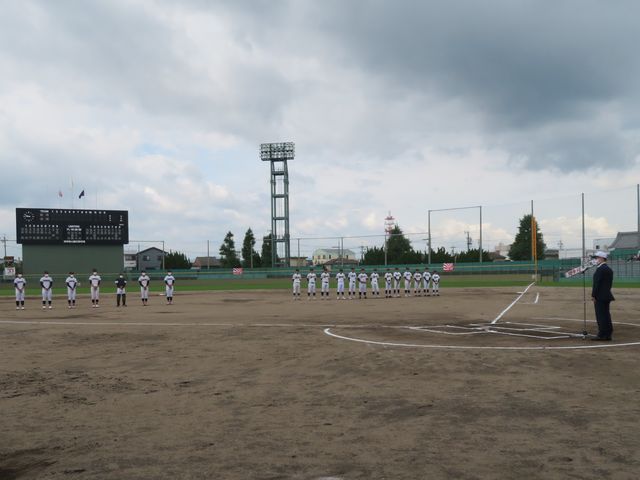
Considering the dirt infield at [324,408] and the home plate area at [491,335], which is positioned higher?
the dirt infield at [324,408]

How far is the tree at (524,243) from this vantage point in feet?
264

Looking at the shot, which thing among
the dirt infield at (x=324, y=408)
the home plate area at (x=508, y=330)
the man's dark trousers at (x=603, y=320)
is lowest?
the home plate area at (x=508, y=330)

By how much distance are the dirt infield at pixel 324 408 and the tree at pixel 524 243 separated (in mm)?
72031

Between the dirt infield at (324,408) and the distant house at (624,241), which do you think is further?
the distant house at (624,241)

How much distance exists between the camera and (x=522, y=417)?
5863 millimetres

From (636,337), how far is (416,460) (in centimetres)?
998

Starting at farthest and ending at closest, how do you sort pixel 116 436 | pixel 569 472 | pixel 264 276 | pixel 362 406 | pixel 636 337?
pixel 264 276 → pixel 636 337 → pixel 362 406 → pixel 116 436 → pixel 569 472

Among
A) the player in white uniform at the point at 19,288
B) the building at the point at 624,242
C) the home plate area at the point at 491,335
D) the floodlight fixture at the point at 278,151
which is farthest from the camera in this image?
the floodlight fixture at the point at 278,151

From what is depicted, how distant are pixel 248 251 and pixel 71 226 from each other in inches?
1573

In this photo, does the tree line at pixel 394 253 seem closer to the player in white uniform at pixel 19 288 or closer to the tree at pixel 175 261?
the tree at pixel 175 261

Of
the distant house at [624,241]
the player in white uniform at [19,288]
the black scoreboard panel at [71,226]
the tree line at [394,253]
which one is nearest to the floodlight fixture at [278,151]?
the tree line at [394,253]

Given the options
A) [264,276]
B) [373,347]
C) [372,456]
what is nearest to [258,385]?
[372,456]

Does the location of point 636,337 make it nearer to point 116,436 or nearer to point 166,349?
point 166,349

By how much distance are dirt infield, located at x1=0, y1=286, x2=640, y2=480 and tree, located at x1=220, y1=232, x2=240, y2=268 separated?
78.2 metres
